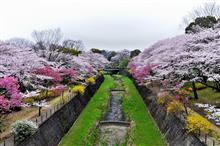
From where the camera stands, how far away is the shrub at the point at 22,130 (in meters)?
24.0

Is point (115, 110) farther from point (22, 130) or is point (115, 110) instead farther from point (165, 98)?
point (22, 130)

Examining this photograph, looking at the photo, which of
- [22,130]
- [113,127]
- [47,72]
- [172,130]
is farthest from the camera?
[47,72]

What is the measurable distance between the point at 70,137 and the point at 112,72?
111882mm

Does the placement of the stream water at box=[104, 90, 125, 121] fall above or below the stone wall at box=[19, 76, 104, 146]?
below

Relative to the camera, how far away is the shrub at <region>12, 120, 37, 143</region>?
24.0 metres

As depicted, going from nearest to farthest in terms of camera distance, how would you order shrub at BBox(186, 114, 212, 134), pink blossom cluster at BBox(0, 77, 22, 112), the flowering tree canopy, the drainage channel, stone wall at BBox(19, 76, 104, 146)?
the flowering tree canopy → pink blossom cluster at BBox(0, 77, 22, 112) → shrub at BBox(186, 114, 212, 134) → stone wall at BBox(19, 76, 104, 146) → the drainage channel

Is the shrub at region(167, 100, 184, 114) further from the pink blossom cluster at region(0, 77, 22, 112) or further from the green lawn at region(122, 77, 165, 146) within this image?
the pink blossom cluster at region(0, 77, 22, 112)

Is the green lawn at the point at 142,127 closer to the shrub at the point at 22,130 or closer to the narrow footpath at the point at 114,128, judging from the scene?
the narrow footpath at the point at 114,128

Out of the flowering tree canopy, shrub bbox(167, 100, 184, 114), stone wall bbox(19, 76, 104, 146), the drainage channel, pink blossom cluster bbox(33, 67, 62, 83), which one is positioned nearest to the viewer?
the flowering tree canopy

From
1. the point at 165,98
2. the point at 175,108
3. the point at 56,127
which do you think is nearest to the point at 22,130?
the point at 56,127

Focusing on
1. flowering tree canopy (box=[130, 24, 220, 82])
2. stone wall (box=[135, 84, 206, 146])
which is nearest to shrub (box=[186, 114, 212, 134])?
stone wall (box=[135, 84, 206, 146])

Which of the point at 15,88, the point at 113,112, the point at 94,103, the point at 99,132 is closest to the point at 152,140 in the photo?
the point at 99,132

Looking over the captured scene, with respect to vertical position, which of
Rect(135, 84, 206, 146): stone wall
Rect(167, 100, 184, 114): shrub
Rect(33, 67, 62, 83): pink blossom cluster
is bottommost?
Rect(135, 84, 206, 146): stone wall

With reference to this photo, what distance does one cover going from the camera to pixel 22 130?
79.7 feet
